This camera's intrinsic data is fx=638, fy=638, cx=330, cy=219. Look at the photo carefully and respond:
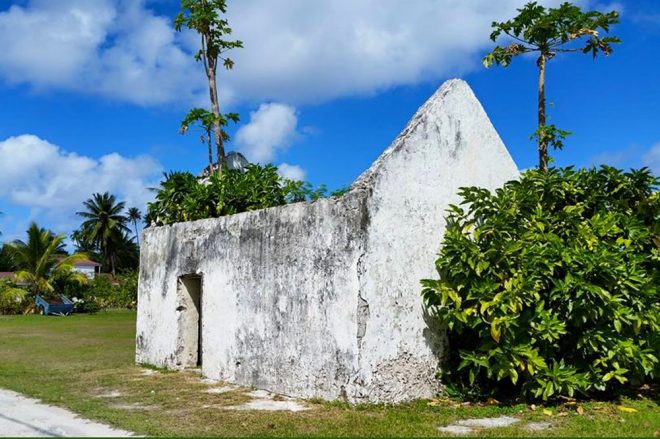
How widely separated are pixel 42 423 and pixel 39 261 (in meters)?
29.2

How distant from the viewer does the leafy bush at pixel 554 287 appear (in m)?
6.95

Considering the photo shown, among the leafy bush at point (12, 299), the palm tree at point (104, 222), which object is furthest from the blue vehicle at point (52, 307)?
the palm tree at point (104, 222)

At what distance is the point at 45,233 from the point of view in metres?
34.1

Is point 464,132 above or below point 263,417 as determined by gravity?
above

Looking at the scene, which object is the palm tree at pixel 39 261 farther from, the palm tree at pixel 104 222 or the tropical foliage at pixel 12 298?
the palm tree at pixel 104 222

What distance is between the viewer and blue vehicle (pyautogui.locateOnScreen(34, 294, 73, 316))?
1234 inches

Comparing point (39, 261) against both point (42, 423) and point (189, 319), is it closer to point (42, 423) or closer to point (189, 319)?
point (189, 319)

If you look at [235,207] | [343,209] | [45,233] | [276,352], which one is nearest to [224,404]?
[276,352]

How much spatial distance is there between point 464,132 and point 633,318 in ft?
10.0

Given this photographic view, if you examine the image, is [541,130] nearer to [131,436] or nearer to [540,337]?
[540,337]

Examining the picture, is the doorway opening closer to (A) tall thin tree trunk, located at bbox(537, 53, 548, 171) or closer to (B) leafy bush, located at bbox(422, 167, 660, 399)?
(B) leafy bush, located at bbox(422, 167, 660, 399)

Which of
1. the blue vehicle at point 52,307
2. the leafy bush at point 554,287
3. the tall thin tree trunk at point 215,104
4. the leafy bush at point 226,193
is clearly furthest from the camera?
the blue vehicle at point 52,307

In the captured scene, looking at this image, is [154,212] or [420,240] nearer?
[420,240]

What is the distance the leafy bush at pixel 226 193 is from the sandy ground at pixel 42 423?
151 inches
